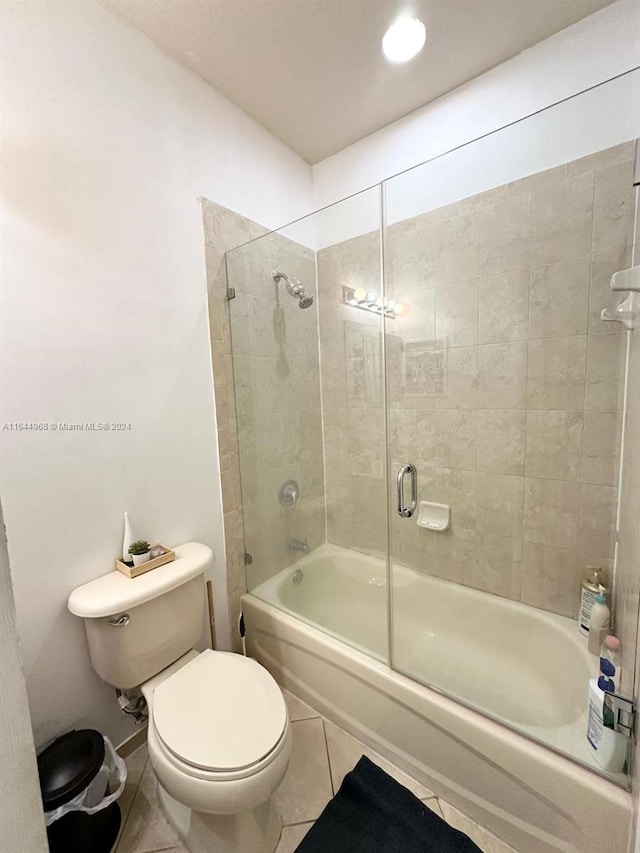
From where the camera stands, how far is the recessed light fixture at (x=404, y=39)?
1.24 meters

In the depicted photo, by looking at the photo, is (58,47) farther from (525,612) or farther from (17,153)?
(525,612)

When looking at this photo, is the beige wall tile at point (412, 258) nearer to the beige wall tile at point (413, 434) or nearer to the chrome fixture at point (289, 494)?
the beige wall tile at point (413, 434)

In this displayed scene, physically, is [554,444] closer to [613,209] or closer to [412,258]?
[613,209]

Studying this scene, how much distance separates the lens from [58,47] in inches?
41.9

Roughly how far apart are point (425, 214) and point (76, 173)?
1.36 meters

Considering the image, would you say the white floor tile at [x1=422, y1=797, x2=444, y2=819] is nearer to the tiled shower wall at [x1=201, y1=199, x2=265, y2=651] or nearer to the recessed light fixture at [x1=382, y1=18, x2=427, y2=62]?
the tiled shower wall at [x1=201, y1=199, x2=265, y2=651]

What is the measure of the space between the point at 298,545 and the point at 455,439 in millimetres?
1010

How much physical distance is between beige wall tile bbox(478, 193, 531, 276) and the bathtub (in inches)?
57.7

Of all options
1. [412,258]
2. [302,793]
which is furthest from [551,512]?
[302,793]

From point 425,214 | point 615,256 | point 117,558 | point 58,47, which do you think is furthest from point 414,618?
point 58,47

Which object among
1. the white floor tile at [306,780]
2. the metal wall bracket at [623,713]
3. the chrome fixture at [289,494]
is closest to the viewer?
the metal wall bracket at [623,713]

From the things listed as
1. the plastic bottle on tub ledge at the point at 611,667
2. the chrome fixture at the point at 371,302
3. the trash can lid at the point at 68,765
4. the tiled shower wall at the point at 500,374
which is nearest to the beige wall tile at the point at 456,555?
the tiled shower wall at the point at 500,374

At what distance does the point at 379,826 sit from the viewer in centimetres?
110

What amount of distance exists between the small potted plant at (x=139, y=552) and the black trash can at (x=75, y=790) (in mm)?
501
